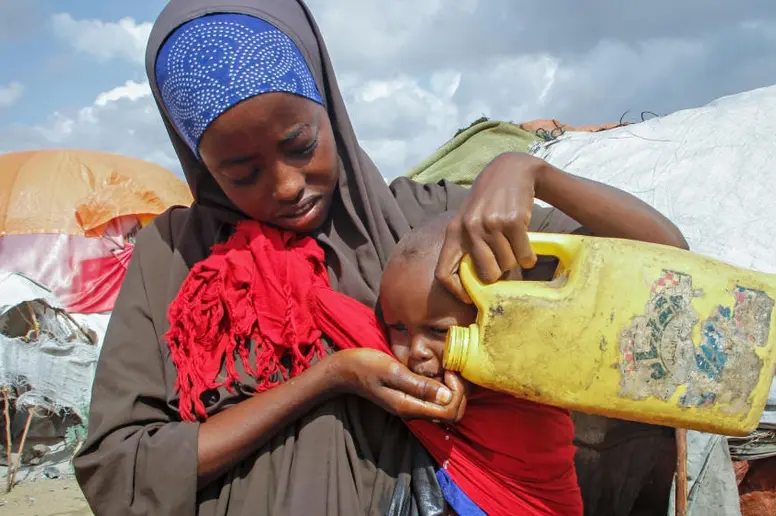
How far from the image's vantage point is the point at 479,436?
1521 mm

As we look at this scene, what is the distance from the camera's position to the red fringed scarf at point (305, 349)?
59.7 inches

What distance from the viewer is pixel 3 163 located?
10.4 metres

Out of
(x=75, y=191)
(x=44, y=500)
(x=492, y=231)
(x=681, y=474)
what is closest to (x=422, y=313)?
(x=492, y=231)

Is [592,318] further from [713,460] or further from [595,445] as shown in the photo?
[713,460]

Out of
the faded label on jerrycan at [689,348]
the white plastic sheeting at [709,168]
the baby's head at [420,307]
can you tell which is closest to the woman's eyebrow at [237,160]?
the baby's head at [420,307]

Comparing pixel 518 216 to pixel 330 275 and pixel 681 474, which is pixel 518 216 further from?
pixel 681 474

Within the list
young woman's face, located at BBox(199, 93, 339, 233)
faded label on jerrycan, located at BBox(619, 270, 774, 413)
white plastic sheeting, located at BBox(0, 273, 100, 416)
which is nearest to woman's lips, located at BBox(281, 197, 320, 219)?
young woman's face, located at BBox(199, 93, 339, 233)

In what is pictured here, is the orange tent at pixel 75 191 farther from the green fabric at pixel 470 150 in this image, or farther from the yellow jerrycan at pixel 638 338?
the yellow jerrycan at pixel 638 338

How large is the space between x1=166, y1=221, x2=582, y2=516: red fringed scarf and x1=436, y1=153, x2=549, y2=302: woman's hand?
0.32 m

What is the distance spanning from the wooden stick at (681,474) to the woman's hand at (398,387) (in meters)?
1.48

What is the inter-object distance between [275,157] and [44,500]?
279 inches

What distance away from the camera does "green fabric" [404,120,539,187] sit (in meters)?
4.11

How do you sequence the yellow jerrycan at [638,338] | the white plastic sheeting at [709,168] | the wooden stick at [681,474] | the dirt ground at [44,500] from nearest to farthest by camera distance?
the yellow jerrycan at [638,338], the wooden stick at [681,474], the white plastic sheeting at [709,168], the dirt ground at [44,500]

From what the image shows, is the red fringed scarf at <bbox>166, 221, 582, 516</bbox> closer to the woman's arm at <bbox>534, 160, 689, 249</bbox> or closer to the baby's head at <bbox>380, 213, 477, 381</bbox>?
the baby's head at <bbox>380, 213, 477, 381</bbox>
